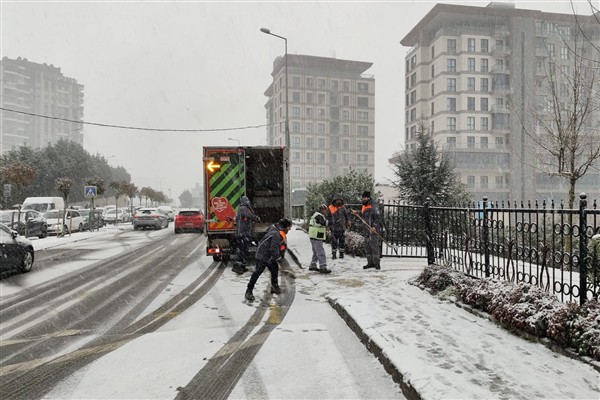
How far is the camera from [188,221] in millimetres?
26734

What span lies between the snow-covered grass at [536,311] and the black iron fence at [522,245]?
325 mm

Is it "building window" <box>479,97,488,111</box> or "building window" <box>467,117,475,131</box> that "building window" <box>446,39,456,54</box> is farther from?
"building window" <box>467,117,475,131</box>

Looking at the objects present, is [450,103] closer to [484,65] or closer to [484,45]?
[484,65]

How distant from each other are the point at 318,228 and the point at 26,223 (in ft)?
53.3

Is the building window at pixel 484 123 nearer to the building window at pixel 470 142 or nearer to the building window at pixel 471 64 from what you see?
the building window at pixel 470 142

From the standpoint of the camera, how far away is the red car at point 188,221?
87.4ft

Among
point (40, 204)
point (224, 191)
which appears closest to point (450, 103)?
point (40, 204)

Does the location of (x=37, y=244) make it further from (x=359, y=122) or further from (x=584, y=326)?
(x=359, y=122)

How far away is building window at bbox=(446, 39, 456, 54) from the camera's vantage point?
66375 mm

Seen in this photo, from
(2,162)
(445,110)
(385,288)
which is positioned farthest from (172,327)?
(445,110)

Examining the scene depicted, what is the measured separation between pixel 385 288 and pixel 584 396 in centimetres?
464

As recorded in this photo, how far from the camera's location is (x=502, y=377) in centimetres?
393

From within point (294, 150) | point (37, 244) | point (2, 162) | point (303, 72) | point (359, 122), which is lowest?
point (37, 244)

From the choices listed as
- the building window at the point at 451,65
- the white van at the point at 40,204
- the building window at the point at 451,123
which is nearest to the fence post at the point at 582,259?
the white van at the point at 40,204
